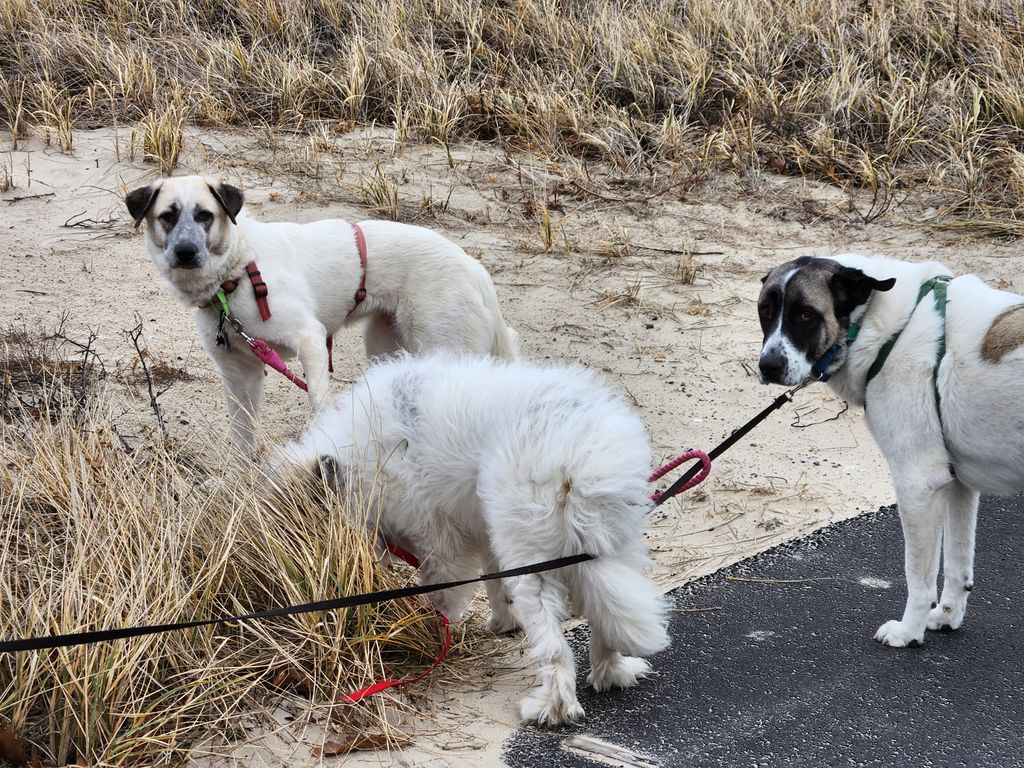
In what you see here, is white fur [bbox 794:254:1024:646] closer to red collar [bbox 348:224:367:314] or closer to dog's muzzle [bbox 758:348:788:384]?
dog's muzzle [bbox 758:348:788:384]

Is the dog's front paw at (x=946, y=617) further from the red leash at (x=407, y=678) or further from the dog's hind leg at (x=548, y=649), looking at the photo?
the red leash at (x=407, y=678)

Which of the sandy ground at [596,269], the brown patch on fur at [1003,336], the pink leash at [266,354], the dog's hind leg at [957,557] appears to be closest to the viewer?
the brown patch on fur at [1003,336]

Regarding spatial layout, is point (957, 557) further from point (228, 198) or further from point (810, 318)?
point (228, 198)

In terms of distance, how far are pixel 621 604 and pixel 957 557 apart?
1.67m

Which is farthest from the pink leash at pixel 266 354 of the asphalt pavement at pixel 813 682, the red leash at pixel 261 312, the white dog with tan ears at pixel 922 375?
the white dog with tan ears at pixel 922 375

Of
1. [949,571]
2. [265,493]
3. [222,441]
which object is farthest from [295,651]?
[949,571]

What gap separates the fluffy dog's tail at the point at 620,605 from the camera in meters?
3.66

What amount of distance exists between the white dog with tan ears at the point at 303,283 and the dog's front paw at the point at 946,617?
321 centimetres

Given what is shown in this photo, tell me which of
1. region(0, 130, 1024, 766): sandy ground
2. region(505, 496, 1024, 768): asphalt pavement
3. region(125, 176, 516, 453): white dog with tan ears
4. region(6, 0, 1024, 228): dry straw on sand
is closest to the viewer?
region(505, 496, 1024, 768): asphalt pavement

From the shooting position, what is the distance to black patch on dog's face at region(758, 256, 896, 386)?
173 inches

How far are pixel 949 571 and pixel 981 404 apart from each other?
2.52ft

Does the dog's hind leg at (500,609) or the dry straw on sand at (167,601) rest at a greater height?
the dry straw on sand at (167,601)

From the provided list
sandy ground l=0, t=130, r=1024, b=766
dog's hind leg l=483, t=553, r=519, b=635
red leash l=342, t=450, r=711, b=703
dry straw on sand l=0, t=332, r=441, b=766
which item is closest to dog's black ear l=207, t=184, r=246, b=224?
sandy ground l=0, t=130, r=1024, b=766

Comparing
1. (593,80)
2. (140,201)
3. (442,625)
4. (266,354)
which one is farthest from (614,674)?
(593,80)
